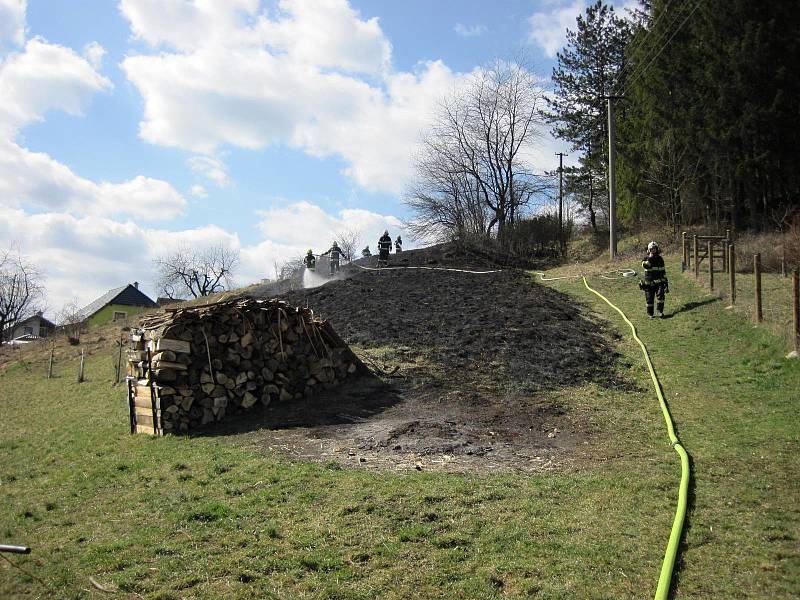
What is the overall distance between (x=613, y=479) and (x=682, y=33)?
29933 mm

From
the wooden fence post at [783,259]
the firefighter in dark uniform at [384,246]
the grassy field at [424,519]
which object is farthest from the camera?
the firefighter in dark uniform at [384,246]

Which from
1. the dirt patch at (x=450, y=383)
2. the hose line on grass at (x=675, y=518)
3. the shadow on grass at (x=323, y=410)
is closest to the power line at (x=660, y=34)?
the dirt patch at (x=450, y=383)

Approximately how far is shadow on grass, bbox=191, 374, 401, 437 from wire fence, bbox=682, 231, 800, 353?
22.0ft

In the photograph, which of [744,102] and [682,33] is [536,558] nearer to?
[744,102]

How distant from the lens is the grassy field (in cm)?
459

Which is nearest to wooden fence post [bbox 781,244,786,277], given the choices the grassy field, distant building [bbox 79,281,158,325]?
the grassy field

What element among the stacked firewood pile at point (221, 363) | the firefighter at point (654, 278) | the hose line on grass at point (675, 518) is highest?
the firefighter at point (654, 278)

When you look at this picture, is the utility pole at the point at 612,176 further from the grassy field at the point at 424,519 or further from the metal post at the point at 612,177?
the grassy field at the point at 424,519

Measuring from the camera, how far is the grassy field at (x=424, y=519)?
4.59 metres

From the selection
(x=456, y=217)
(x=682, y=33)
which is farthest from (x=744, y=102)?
(x=456, y=217)

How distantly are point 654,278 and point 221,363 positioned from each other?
10.3 metres

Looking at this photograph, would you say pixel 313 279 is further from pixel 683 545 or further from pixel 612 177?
pixel 683 545

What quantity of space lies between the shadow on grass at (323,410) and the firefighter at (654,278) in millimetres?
7405

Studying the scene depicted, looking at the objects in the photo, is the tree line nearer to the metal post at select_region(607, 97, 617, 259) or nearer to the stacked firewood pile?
the metal post at select_region(607, 97, 617, 259)
